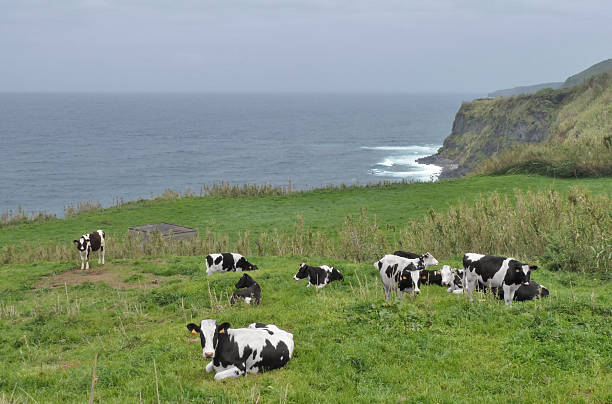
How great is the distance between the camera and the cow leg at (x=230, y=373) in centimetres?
959

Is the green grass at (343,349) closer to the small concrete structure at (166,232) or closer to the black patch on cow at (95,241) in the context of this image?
the black patch on cow at (95,241)

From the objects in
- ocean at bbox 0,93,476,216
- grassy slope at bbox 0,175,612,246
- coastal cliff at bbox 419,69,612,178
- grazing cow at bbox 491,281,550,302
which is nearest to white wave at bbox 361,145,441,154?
ocean at bbox 0,93,476,216

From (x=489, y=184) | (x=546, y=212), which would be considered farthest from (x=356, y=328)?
(x=489, y=184)

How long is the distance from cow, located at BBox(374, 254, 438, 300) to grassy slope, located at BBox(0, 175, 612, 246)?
19.5m

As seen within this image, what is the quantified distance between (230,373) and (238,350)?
43 cm

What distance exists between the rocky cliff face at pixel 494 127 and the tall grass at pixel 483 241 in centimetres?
6641

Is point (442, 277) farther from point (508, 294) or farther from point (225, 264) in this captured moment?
point (225, 264)

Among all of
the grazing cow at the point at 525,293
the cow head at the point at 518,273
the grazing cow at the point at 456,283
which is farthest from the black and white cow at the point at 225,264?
the cow head at the point at 518,273

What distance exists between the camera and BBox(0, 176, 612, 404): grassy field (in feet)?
29.5

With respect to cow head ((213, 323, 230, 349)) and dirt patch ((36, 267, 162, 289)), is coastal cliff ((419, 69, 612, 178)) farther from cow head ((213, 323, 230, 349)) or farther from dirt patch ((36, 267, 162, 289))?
cow head ((213, 323, 230, 349))

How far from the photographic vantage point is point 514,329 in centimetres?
1142

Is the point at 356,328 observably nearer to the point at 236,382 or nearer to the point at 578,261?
the point at 236,382

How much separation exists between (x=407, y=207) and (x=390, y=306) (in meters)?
27.9

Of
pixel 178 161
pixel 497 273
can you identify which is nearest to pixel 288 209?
pixel 497 273
